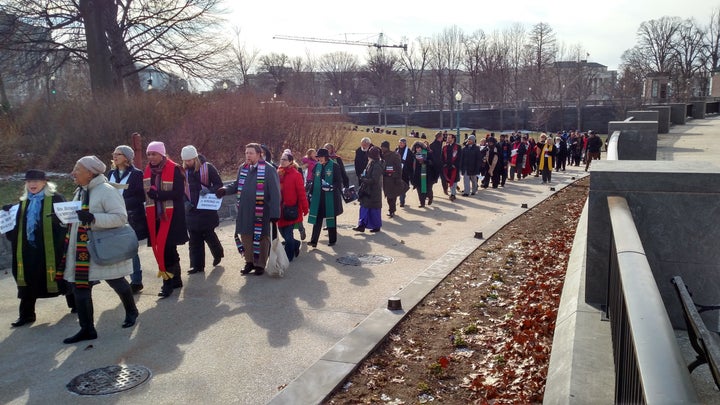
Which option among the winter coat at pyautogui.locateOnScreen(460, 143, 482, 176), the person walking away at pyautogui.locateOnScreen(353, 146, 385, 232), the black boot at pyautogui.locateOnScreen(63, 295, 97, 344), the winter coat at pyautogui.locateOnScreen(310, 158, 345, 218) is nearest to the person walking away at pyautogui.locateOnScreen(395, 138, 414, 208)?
the winter coat at pyautogui.locateOnScreen(460, 143, 482, 176)

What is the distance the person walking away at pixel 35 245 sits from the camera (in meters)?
6.66

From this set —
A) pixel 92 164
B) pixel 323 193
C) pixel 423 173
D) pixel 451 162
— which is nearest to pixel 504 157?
pixel 451 162

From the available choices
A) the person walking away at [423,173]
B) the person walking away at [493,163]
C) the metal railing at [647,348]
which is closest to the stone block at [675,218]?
the metal railing at [647,348]

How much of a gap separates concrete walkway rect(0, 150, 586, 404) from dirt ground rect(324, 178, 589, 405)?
0.24 meters

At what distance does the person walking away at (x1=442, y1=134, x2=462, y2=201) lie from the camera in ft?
55.1

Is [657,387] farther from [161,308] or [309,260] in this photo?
[309,260]

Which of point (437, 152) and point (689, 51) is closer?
point (437, 152)

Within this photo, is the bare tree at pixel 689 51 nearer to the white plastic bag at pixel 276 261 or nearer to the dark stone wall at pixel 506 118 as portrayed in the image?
the dark stone wall at pixel 506 118

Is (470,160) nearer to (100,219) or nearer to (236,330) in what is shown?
(236,330)

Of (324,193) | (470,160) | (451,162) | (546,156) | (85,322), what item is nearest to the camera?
(85,322)

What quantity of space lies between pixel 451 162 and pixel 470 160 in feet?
3.05

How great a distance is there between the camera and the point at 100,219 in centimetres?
608

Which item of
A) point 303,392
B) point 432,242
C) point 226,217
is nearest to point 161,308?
point 303,392

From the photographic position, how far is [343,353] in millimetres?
5484
